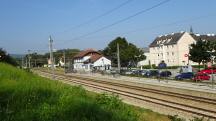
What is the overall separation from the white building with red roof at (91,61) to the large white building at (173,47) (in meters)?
16.2

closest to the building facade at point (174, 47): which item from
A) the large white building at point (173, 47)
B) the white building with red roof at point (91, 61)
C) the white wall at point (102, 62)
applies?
the large white building at point (173, 47)

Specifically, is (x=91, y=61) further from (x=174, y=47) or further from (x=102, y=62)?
(x=174, y=47)

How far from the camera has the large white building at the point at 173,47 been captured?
368 feet

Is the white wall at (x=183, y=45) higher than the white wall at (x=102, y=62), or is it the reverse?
the white wall at (x=183, y=45)

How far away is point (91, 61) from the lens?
422 ft

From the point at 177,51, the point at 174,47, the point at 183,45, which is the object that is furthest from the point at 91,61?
the point at 183,45

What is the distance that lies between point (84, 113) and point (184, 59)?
104 metres

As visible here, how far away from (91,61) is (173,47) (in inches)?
1178

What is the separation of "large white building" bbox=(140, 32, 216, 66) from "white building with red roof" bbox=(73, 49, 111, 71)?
1621 centimetres

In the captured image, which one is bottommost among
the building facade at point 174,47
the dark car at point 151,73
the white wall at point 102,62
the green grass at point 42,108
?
the green grass at point 42,108

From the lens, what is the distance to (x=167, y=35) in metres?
121

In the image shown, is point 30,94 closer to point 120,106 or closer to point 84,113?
point 84,113

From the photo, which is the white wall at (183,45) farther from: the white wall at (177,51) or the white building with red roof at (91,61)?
the white building with red roof at (91,61)

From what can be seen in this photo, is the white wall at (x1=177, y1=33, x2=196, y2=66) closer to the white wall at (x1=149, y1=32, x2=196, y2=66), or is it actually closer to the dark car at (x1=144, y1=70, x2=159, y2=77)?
the white wall at (x1=149, y1=32, x2=196, y2=66)
